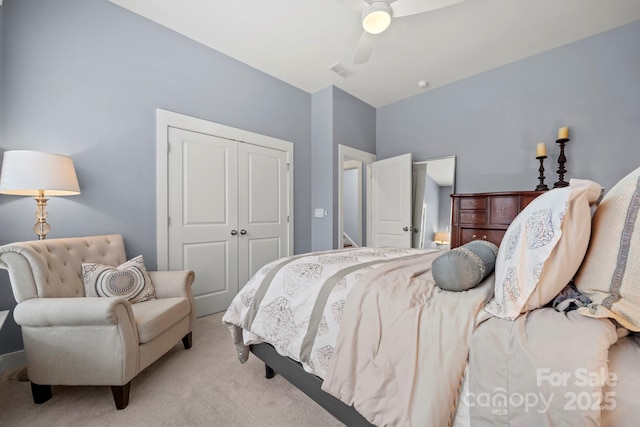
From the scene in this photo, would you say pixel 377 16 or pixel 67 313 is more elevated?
pixel 377 16

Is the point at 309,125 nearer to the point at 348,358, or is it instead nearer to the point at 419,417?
the point at 348,358

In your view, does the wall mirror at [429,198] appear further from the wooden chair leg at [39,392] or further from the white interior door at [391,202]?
the wooden chair leg at [39,392]

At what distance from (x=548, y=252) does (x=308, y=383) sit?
3.69ft

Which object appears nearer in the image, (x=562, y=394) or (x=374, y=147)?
(x=562, y=394)

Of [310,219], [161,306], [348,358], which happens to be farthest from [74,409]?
[310,219]

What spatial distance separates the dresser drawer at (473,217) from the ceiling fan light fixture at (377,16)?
2.05 meters

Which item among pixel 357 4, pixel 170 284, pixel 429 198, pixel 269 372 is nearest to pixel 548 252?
pixel 269 372

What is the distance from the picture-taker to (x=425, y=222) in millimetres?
3773

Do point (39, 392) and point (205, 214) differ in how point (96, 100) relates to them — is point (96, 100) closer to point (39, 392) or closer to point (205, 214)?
point (205, 214)

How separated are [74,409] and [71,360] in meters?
0.27

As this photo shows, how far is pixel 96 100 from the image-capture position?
2201 mm

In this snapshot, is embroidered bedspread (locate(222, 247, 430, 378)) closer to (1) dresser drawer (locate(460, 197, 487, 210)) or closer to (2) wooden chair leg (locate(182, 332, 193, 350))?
(2) wooden chair leg (locate(182, 332, 193, 350))

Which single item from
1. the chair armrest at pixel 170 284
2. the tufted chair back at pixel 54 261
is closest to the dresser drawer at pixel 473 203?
the chair armrest at pixel 170 284

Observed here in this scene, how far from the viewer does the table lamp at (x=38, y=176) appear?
1.63 m
